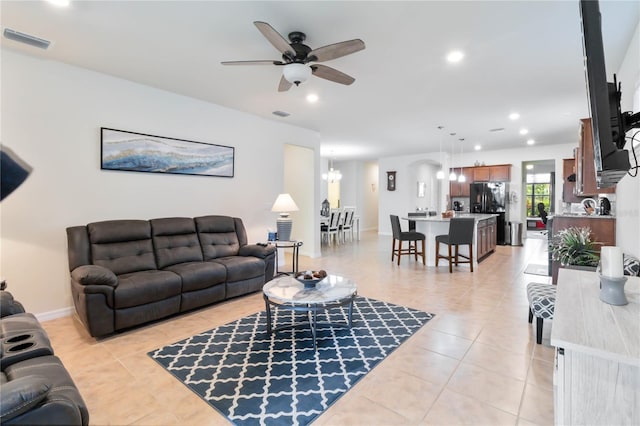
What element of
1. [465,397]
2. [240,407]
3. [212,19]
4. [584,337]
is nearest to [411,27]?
[212,19]

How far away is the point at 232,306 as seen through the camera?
11.7 ft

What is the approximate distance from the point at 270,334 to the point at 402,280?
244 centimetres

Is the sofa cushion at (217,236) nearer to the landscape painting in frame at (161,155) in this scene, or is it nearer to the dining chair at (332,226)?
the landscape painting in frame at (161,155)

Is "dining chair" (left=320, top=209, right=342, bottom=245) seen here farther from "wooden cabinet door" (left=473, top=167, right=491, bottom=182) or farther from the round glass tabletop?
the round glass tabletop

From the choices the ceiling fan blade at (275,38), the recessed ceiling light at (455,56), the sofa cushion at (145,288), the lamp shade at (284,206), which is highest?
the recessed ceiling light at (455,56)

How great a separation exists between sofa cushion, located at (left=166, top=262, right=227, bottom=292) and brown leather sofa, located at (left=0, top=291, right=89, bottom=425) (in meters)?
1.25

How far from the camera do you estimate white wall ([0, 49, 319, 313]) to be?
3.03 meters

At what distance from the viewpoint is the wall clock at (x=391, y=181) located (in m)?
9.91

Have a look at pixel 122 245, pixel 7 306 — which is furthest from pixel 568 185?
pixel 7 306

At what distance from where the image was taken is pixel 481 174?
8.70 metres

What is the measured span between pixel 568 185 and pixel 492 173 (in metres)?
1.87

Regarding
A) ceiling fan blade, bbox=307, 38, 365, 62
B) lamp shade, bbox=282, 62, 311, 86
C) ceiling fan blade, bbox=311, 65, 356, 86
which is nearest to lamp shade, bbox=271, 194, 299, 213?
ceiling fan blade, bbox=311, 65, 356, 86

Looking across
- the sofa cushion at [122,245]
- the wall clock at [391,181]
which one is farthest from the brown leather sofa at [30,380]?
the wall clock at [391,181]

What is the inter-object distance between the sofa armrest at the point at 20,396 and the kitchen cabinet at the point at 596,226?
15.2ft
